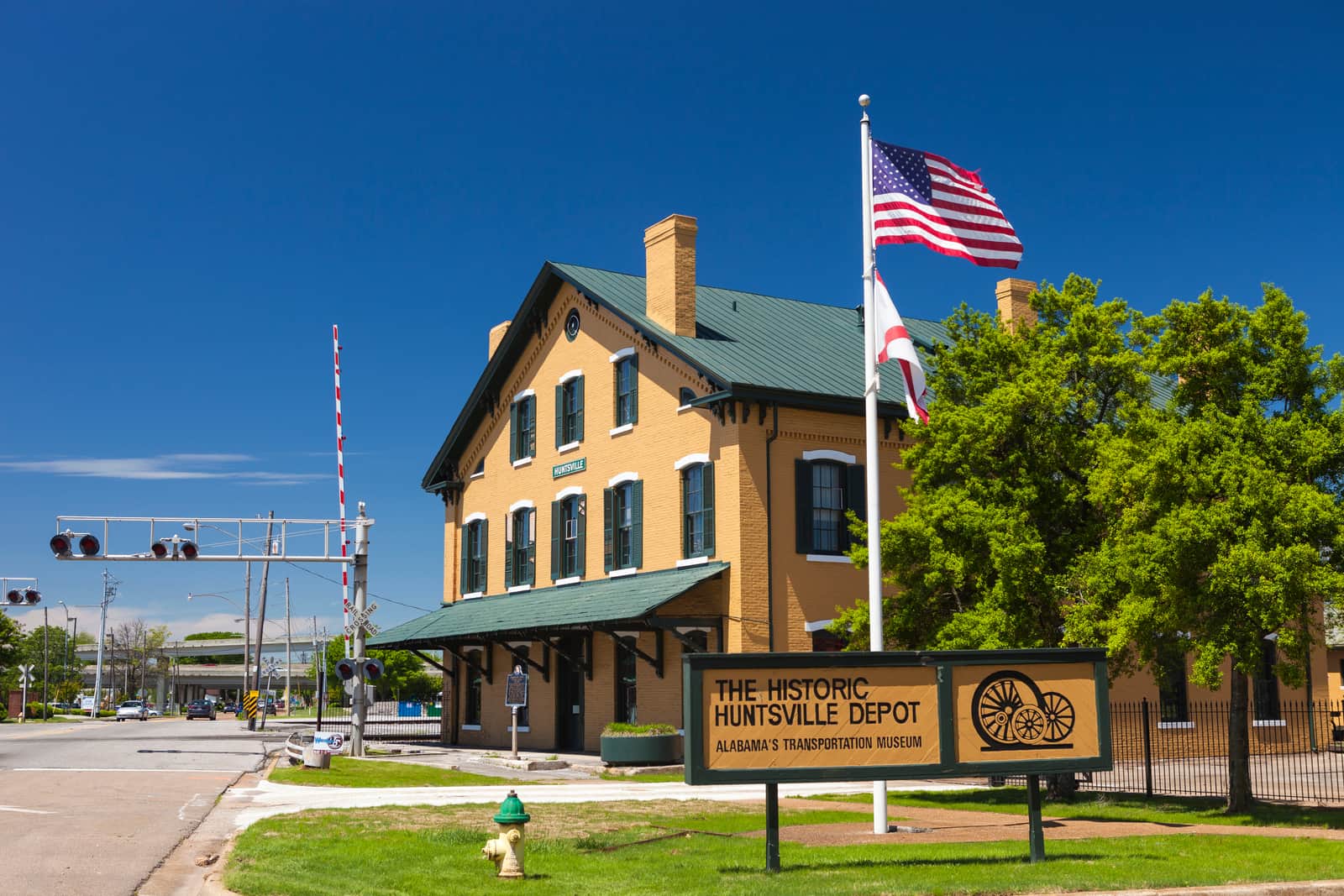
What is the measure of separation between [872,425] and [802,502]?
1188 centimetres

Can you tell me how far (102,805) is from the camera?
20.2m

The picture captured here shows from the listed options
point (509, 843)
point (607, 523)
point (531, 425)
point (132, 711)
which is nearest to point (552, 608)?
point (607, 523)

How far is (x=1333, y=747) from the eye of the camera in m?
33.3

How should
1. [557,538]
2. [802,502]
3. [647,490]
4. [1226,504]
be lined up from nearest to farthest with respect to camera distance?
[1226,504], [802,502], [647,490], [557,538]

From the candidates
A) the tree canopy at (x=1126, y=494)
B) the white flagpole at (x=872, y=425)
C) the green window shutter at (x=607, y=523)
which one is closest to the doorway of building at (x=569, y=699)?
the green window shutter at (x=607, y=523)

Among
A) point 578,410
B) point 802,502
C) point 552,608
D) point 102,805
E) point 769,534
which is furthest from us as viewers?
point 578,410

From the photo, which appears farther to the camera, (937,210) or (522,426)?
(522,426)

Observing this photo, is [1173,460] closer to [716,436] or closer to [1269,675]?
[716,436]

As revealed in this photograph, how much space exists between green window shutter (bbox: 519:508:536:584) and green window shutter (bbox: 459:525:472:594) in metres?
3.74

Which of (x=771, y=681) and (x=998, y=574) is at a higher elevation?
(x=998, y=574)

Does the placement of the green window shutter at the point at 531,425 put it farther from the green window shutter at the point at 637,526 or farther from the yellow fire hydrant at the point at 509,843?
the yellow fire hydrant at the point at 509,843

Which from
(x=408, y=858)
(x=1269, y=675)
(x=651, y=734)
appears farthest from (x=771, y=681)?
(x=1269, y=675)

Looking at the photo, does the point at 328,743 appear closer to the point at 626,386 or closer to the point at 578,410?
the point at 626,386

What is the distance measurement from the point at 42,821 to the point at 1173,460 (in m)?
16.0
